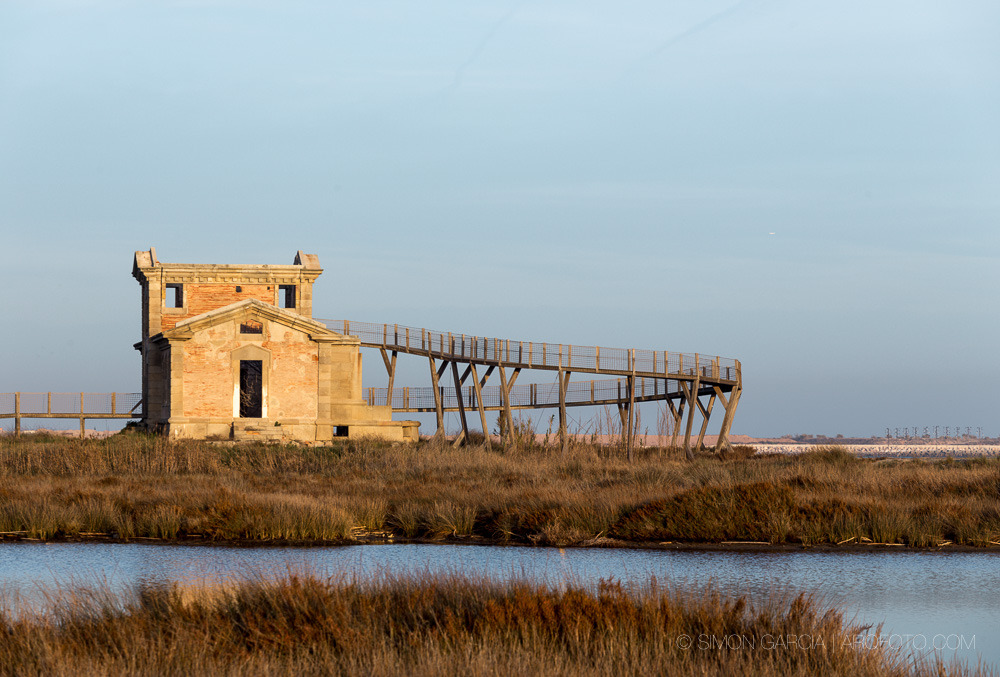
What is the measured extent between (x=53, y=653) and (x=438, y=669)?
9.63 feet

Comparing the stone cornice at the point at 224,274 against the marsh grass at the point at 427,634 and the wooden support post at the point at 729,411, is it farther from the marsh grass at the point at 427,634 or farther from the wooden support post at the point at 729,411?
the marsh grass at the point at 427,634

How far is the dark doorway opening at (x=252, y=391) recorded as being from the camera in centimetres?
4884

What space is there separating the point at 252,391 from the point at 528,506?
30.7 metres

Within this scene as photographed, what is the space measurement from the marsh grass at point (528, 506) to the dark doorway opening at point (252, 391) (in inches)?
775

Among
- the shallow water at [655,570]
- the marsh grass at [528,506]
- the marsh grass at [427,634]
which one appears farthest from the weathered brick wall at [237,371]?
the marsh grass at [427,634]

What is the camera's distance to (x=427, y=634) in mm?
9305

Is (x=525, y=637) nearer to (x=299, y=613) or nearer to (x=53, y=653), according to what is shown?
(x=299, y=613)

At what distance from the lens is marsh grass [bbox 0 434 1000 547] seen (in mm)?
19547

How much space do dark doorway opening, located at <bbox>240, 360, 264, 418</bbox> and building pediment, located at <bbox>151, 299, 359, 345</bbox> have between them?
2.75 metres

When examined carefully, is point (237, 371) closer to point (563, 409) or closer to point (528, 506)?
point (563, 409)

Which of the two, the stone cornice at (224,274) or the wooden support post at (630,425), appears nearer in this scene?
the wooden support post at (630,425)

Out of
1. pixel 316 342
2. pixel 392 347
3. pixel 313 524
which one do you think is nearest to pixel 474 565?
pixel 313 524

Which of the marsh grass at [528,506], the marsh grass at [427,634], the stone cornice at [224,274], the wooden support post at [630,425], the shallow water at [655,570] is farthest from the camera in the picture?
the stone cornice at [224,274]

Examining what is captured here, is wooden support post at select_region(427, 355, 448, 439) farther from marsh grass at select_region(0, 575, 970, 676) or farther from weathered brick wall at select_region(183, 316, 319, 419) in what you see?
marsh grass at select_region(0, 575, 970, 676)
